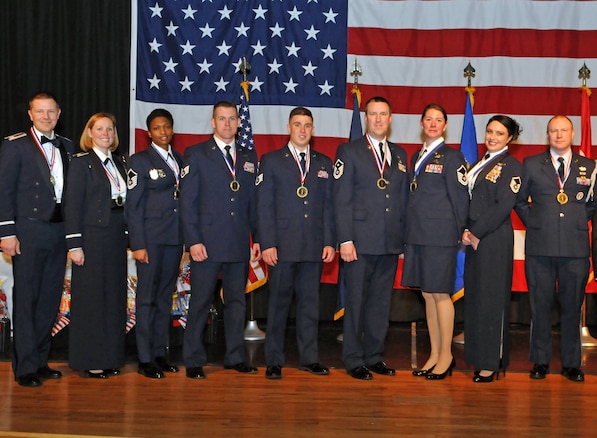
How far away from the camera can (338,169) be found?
5.41m

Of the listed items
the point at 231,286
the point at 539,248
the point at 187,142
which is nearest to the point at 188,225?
the point at 231,286

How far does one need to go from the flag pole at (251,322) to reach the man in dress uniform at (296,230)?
1.84 m

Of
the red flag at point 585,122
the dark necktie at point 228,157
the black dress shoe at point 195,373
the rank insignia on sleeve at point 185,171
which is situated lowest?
the black dress shoe at point 195,373

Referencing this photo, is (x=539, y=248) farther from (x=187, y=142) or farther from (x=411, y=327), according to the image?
(x=187, y=142)

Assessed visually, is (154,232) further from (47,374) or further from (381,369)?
(381,369)

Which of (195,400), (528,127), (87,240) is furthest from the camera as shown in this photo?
(528,127)

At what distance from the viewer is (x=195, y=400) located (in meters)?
4.77

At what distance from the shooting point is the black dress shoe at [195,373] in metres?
5.34

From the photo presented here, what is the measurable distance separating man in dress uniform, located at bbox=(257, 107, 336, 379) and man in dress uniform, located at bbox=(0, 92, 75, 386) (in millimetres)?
1322

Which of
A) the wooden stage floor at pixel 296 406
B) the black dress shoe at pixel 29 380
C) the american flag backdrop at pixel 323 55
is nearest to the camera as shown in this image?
the wooden stage floor at pixel 296 406

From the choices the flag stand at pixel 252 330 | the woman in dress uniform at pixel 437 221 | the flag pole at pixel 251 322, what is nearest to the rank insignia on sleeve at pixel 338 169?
the woman in dress uniform at pixel 437 221

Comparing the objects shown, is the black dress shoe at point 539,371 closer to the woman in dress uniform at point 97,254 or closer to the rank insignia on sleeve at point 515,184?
the rank insignia on sleeve at point 515,184

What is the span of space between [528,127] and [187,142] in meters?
3.21

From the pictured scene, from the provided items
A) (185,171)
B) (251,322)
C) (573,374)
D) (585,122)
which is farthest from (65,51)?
(573,374)
